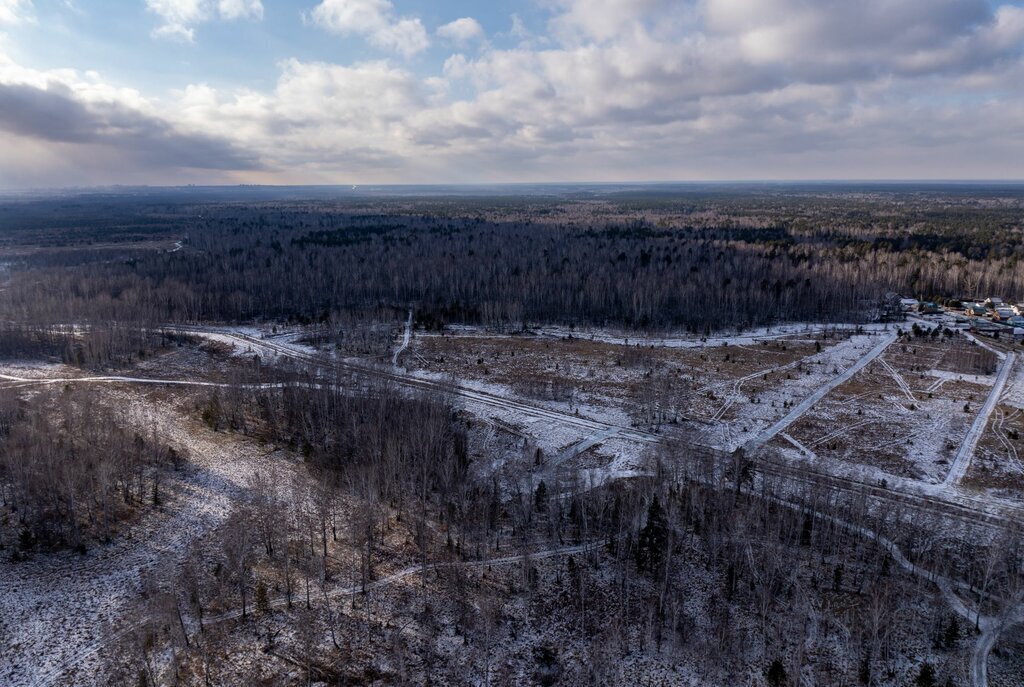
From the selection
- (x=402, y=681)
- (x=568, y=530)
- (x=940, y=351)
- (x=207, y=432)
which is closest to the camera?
(x=402, y=681)

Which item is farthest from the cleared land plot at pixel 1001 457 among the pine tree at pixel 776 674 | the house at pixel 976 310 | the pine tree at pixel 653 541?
the house at pixel 976 310

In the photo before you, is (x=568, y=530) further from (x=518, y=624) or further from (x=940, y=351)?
(x=940, y=351)

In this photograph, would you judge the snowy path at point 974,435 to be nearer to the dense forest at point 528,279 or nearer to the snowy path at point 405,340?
the dense forest at point 528,279

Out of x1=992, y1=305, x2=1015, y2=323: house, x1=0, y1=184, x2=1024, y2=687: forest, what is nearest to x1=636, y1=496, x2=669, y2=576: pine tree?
x1=0, y1=184, x2=1024, y2=687: forest

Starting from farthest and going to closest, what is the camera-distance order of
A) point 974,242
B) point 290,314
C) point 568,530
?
point 974,242
point 290,314
point 568,530

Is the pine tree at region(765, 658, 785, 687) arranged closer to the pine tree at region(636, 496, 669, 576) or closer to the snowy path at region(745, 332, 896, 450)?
the pine tree at region(636, 496, 669, 576)

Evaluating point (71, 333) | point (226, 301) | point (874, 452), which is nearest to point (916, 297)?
point (874, 452)

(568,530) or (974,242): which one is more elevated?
(974,242)
